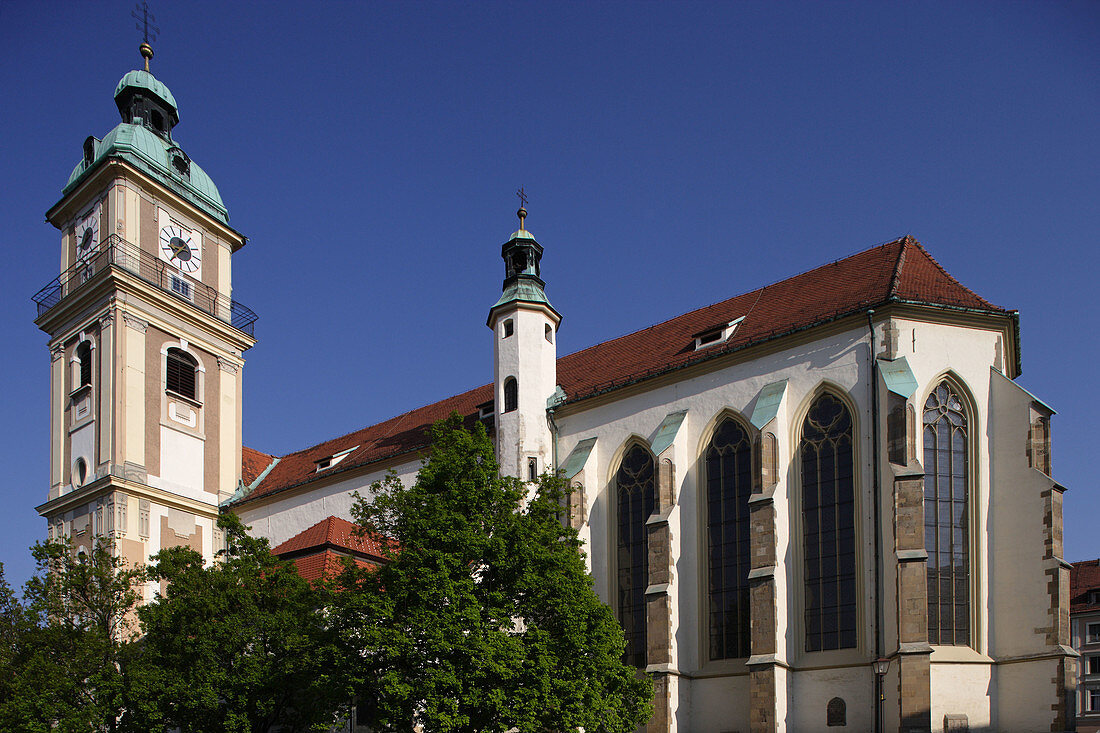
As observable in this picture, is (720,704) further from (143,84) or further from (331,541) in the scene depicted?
(143,84)

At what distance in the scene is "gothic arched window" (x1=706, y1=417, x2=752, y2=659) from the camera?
24.7 meters

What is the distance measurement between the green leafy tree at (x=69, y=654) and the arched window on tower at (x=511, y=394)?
11.0 m

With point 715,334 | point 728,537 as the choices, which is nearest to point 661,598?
point 728,537

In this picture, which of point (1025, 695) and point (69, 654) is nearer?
point (1025, 695)

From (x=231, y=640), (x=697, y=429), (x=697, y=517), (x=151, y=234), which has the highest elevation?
(x=151, y=234)

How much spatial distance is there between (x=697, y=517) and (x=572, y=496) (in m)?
3.77

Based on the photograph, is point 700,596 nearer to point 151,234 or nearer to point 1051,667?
point 1051,667

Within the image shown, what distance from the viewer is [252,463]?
1625 inches

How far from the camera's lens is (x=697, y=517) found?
2597 centimetres

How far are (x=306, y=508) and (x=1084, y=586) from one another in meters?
41.7

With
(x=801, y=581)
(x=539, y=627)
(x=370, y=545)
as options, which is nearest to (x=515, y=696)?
(x=539, y=627)

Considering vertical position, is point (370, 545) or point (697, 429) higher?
point (697, 429)

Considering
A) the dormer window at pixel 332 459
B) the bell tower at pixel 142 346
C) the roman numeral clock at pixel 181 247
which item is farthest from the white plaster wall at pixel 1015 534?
the roman numeral clock at pixel 181 247

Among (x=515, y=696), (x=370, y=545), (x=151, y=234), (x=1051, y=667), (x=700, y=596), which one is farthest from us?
(x=151, y=234)
